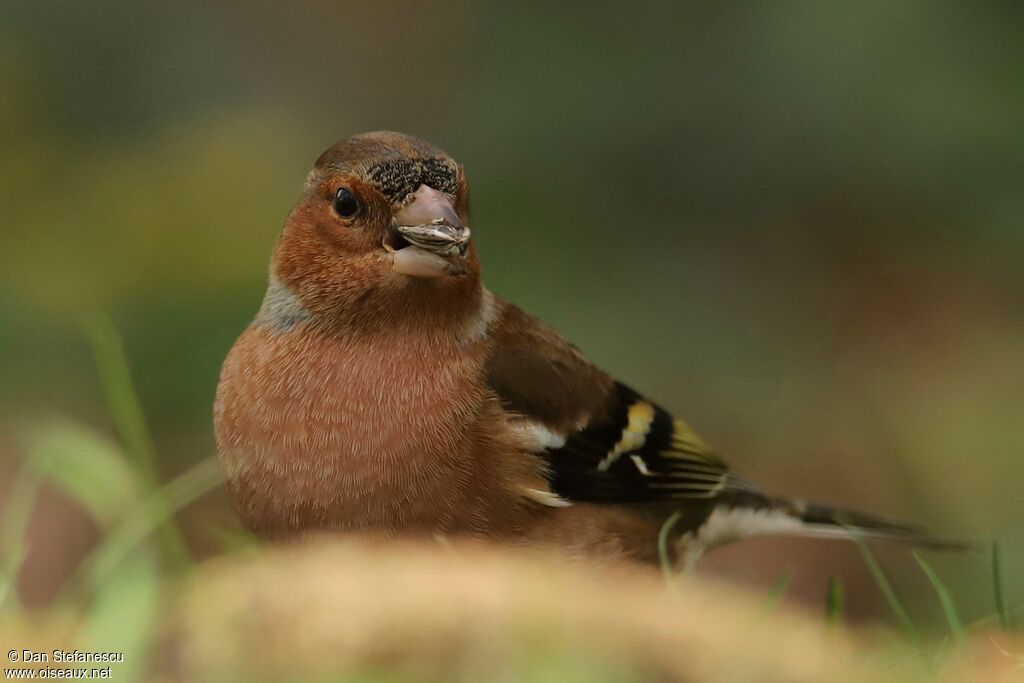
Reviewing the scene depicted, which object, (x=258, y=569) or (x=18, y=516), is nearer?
(x=258, y=569)

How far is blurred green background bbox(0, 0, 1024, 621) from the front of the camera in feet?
19.0

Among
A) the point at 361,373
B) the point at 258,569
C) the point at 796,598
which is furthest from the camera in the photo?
the point at 796,598

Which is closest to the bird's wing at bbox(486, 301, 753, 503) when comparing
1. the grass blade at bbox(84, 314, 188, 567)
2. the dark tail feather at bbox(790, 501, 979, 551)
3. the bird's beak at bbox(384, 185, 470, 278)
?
the dark tail feather at bbox(790, 501, 979, 551)

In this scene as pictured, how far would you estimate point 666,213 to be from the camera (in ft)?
22.5

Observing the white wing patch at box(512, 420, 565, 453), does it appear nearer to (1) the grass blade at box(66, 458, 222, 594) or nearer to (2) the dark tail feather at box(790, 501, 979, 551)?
(1) the grass blade at box(66, 458, 222, 594)

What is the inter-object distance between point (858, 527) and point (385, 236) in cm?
178

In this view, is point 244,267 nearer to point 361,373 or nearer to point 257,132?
point 257,132

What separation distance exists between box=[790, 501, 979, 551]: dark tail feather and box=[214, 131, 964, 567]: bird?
64cm

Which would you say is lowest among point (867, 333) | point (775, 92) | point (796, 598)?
point (796, 598)

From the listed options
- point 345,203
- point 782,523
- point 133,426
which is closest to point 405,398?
point 345,203

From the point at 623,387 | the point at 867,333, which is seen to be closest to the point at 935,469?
the point at 867,333

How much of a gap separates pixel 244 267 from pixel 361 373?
339 centimetres

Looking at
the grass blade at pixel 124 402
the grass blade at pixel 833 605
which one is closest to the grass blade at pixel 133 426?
the grass blade at pixel 124 402

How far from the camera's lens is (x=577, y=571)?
342cm
